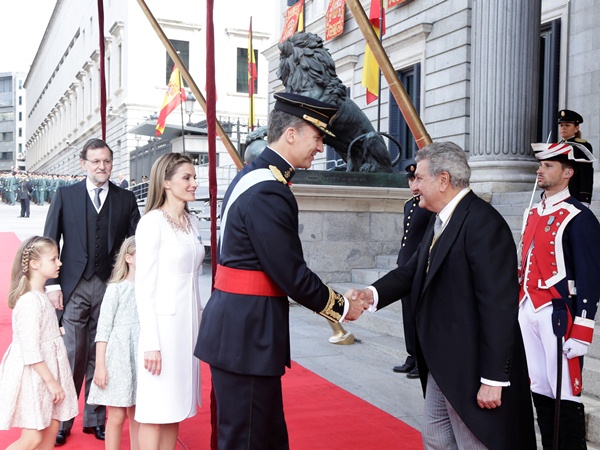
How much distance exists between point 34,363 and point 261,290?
4.51 ft

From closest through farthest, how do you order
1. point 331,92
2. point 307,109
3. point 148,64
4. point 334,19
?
point 307,109, point 331,92, point 334,19, point 148,64

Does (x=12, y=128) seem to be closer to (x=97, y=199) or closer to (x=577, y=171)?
(x=97, y=199)

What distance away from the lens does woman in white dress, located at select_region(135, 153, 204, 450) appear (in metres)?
3.60

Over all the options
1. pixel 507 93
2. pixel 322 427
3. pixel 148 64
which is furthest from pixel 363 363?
pixel 148 64

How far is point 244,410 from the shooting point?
3.05 metres

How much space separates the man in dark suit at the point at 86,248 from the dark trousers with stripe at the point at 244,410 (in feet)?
6.09

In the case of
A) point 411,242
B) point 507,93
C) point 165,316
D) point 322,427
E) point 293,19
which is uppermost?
point 293,19

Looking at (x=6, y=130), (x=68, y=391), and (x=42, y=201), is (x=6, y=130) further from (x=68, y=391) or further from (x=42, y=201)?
(x=68, y=391)

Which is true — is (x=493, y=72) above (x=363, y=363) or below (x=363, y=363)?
above

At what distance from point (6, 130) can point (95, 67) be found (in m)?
86.4

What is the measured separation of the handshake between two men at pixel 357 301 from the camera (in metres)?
3.30

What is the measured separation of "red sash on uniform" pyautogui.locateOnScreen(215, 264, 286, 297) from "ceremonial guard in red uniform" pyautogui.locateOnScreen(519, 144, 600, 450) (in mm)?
1512

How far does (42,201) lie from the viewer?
45.9m

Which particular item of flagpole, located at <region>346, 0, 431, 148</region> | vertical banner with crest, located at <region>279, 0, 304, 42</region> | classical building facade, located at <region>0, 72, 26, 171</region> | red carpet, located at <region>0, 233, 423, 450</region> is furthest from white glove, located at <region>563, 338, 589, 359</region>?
classical building facade, located at <region>0, 72, 26, 171</region>
